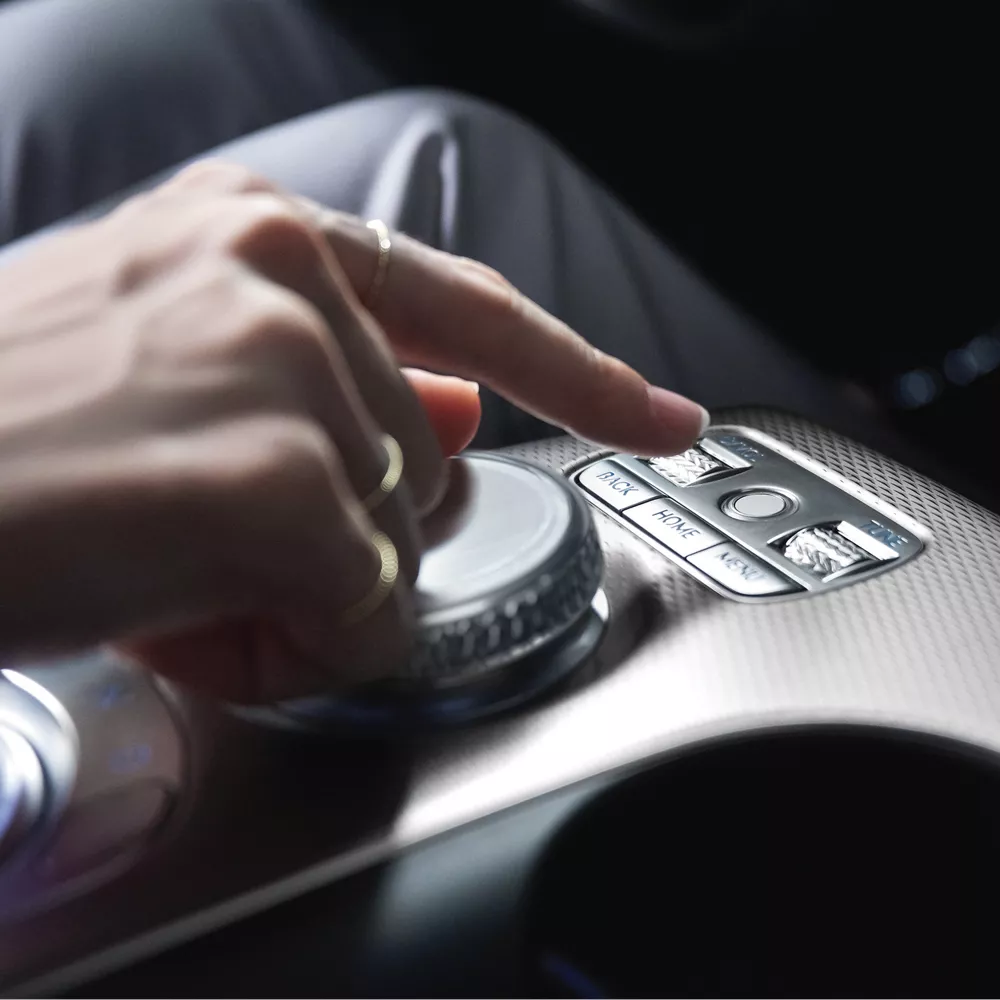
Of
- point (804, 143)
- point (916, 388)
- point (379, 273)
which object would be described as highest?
point (379, 273)

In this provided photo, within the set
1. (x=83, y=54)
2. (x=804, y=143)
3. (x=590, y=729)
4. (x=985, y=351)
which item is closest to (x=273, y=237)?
(x=590, y=729)

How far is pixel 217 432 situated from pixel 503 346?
16cm

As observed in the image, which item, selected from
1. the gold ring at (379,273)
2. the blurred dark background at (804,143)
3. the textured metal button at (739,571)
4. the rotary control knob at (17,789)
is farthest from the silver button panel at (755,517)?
the blurred dark background at (804,143)

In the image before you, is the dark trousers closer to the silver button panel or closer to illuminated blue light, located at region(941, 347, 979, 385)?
the silver button panel

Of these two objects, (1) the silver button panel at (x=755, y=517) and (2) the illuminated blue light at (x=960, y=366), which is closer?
(1) the silver button panel at (x=755, y=517)

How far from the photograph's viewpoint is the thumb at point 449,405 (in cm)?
50

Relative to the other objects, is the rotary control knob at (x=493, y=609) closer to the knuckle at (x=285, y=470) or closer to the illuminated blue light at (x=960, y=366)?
the knuckle at (x=285, y=470)

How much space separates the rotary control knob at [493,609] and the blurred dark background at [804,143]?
1.78 ft

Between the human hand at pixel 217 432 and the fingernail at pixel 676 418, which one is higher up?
the human hand at pixel 217 432

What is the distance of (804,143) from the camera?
37.0 inches

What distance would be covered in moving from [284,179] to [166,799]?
0.41m

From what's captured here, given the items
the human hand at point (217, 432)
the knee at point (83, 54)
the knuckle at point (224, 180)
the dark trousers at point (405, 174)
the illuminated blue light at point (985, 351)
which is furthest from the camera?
the illuminated blue light at point (985, 351)

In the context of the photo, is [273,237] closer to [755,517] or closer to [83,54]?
[755,517]

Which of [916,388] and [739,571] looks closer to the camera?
[739,571]
